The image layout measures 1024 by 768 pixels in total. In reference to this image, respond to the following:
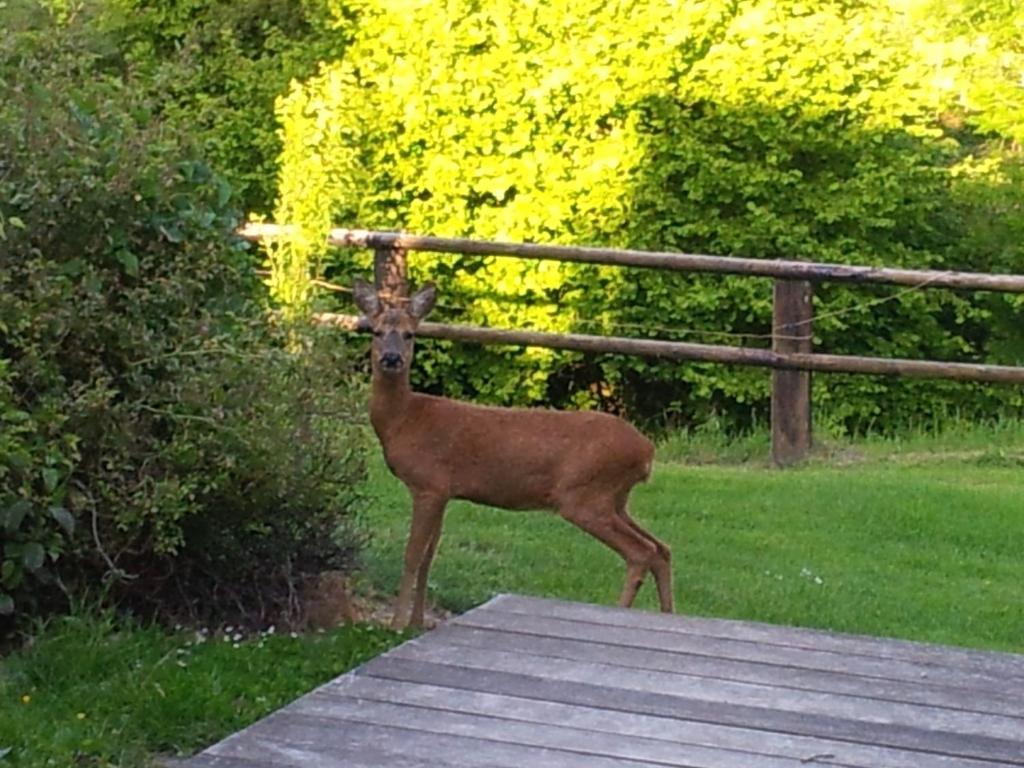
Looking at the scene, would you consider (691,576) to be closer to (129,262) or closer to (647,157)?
(129,262)

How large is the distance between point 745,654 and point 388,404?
2530 millimetres

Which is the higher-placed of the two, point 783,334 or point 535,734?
point 535,734

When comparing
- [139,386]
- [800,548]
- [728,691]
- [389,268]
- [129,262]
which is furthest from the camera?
[389,268]

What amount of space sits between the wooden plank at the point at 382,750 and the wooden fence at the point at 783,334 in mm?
6367

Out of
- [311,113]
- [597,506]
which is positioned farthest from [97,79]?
[311,113]

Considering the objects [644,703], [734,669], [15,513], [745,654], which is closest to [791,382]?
[15,513]

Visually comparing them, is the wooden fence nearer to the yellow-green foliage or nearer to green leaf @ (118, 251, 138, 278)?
the yellow-green foliage

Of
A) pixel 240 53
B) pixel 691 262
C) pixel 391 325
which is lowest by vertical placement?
pixel 691 262

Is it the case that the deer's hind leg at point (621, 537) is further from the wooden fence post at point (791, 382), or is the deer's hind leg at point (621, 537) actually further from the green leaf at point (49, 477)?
the wooden fence post at point (791, 382)

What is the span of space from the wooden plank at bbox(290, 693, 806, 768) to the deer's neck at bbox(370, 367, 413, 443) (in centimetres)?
274

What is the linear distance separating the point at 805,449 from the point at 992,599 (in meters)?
3.36

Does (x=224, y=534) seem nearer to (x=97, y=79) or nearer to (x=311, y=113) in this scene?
(x=97, y=79)

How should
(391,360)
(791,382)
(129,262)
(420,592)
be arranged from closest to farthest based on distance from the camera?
(129,262)
(420,592)
(391,360)
(791,382)

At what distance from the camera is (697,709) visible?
374cm
